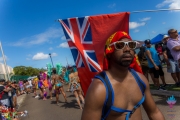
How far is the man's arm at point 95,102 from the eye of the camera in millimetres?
1639

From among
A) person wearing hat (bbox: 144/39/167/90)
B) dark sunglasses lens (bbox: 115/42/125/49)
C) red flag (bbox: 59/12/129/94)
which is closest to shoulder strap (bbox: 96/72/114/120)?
dark sunglasses lens (bbox: 115/42/125/49)

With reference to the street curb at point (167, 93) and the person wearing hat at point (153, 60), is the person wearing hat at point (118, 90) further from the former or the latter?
the person wearing hat at point (153, 60)

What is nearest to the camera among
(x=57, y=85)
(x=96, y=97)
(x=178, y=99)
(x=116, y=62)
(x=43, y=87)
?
(x=96, y=97)

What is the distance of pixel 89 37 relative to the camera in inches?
152

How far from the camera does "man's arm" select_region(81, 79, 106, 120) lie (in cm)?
164

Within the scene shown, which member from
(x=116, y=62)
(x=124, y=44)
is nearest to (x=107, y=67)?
(x=116, y=62)

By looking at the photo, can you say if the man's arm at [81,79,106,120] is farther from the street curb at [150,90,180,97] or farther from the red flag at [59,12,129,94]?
the street curb at [150,90,180,97]

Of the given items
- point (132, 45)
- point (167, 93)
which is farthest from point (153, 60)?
point (132, 45)

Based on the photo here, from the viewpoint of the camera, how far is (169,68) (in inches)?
259

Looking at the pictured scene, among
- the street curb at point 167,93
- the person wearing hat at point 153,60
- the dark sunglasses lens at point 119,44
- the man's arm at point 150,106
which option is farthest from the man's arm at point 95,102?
the person wearing hat at point 153,60

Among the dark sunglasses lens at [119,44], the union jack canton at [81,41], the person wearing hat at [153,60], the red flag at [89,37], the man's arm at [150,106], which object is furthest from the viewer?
the person wearing hat at [153,60]

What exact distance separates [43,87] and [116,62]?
38.7ft

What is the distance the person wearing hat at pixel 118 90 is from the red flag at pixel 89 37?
1697 mm

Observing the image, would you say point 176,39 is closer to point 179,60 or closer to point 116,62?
point 179,60
